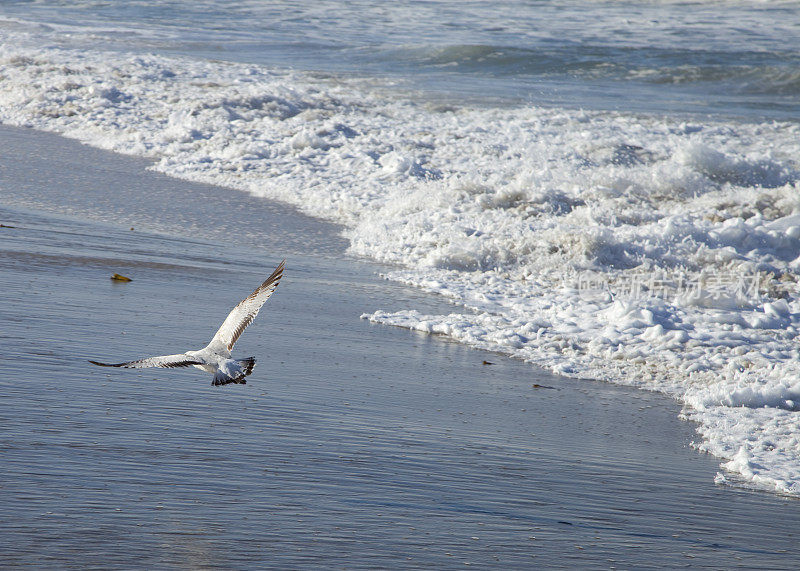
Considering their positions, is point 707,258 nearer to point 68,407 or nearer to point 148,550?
point 68,407

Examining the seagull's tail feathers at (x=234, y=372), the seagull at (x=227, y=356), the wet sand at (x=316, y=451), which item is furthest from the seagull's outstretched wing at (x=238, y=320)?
the wet sand at (x=316, y=451)

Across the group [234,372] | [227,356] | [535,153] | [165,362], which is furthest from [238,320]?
[535,153]

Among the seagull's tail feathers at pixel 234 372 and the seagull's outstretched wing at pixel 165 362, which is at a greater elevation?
the seagull's outstretched wing at pixel 165 362

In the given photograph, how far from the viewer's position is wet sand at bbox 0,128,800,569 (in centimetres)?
371

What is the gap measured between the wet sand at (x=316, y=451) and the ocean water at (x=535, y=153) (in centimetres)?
51

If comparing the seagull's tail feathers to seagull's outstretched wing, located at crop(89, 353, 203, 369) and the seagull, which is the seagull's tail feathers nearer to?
the seagull

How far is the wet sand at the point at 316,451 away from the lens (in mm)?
3715

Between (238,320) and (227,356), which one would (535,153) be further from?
(227,356)

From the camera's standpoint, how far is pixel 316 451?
465 cm

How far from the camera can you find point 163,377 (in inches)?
219

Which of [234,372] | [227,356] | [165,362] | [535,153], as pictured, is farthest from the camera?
[535,153]

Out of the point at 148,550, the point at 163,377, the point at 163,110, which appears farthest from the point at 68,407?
the point at 163,110

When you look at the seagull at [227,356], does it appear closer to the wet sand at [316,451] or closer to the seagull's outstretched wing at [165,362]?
the seagull's outstretched wing at [165,362]

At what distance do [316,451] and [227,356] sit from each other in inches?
24.9
